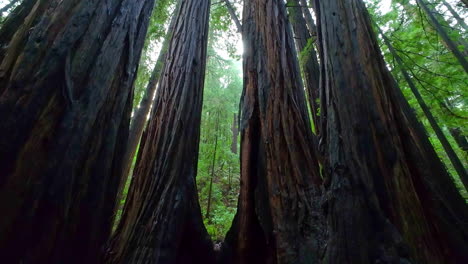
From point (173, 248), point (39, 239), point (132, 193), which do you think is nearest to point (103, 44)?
point (132, 193)

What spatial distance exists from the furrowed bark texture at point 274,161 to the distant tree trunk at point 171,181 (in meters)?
0.38

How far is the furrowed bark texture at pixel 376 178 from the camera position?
3.94 feet

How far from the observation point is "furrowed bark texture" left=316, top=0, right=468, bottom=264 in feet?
3.94

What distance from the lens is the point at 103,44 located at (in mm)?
1863

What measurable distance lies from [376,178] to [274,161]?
0.80 metres

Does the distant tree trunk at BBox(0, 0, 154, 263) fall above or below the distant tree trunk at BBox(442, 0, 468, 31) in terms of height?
below

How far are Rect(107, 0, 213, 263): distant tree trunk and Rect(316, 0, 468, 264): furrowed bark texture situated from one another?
42.8 inches

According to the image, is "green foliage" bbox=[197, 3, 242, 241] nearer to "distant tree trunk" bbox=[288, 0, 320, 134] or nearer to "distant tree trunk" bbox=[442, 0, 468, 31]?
"distant tree trunk" bbox=[288, 0, 320, 134]

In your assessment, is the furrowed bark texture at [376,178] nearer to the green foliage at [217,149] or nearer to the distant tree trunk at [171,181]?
the distant tree trunk at [171,181]

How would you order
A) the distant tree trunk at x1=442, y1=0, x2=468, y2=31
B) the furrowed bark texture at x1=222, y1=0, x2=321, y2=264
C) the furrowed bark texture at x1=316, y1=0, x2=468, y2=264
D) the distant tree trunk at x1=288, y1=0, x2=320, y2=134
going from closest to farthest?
the furrowed bark texture at x1=316, y1=0, x2=468, y2=264 < the furrowed bark texture at x1=222, y1=0, x2=321, y2=264 < the distant tree trunk at x1=288, y1=0, x2=320, y2=134 < the distant tree trunk at x1=442, y1=0, x2=468, y2=31

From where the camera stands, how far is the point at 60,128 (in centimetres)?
151

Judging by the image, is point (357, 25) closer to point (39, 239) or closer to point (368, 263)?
point (368, 263)

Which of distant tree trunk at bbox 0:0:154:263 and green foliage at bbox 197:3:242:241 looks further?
green foliage at bbox 197:3:242:241

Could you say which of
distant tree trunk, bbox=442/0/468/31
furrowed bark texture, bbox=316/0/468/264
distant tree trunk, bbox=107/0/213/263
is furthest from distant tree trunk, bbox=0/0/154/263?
distant tree trunk, bbox=442/0/468/31
